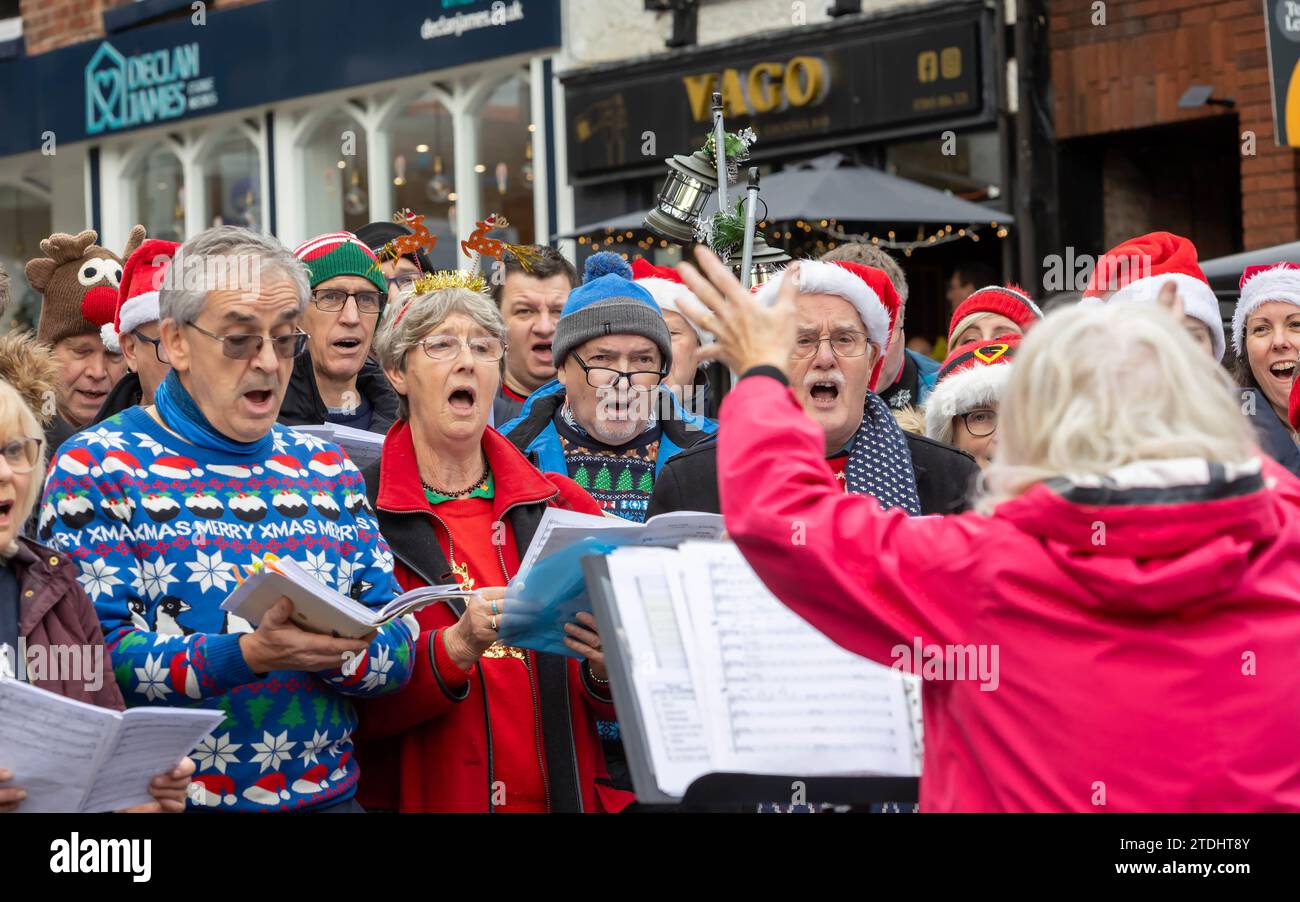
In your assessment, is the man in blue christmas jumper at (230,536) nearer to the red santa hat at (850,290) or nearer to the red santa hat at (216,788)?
the red santa hat at (216,788)

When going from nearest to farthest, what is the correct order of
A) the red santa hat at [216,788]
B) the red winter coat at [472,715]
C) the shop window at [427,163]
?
1. the red santa hat at [216,788]
2. the red winter coat at [472,715]
3. the shop window at [427,163]

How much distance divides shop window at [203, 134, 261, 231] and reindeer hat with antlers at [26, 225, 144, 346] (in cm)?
1079

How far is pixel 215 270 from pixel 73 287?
2.85 meters

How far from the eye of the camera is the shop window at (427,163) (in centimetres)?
1564

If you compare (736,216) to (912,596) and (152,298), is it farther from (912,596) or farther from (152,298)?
Answer: (912,596)

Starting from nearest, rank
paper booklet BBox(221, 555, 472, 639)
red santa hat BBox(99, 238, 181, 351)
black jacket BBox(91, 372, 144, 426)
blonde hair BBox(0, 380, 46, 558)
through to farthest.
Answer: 1. paper booklet BBox(221, 555, 472, 639)
2. blonde hair BBox(0, 380, 46, 558)
3. red santa hat BBox(99, 238, 181, 351)
4. black jacket BBox(91, 372, 144, 426)

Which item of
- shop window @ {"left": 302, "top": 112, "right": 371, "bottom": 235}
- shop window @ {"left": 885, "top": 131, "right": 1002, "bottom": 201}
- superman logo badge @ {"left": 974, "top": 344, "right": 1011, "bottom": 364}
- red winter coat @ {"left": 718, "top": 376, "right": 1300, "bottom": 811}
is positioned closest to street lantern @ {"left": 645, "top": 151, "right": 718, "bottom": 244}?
superman logo badge @ {"left": 974, "top": 344, "right": 1011, "bottom": 364}

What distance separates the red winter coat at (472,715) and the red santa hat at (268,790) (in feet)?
1.42

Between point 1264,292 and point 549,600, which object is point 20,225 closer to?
point 1264,292

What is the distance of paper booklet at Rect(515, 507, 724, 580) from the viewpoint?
3.50 meters

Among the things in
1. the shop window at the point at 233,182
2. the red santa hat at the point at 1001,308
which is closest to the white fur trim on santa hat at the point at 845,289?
the red santa hat at the point at 1001,308

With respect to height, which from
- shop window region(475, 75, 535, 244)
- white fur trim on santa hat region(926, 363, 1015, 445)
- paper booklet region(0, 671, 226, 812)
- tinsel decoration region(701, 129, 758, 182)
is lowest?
paper booklet region(0, 671, 226, 812)

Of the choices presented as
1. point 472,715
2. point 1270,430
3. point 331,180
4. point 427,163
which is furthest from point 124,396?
point 331,180

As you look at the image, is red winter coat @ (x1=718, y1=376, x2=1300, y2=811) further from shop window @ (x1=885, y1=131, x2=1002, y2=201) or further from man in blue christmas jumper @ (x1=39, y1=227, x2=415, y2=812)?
shop window @ (x1=885, y1=131, x2=1002, y2=201)
